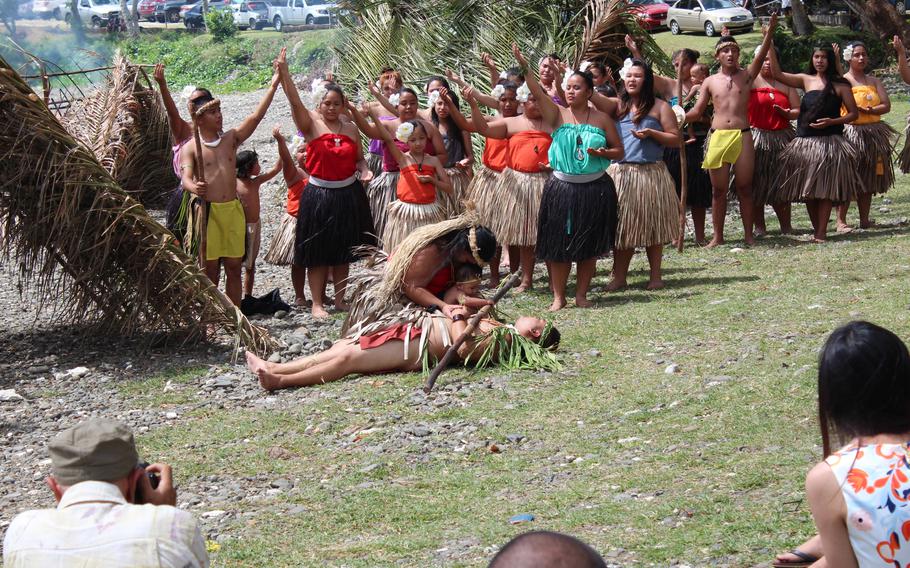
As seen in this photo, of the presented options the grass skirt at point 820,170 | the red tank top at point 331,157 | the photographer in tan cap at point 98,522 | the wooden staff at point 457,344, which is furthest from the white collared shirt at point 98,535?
the grass skirt at point 820,170

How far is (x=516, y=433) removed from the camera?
5320 mm

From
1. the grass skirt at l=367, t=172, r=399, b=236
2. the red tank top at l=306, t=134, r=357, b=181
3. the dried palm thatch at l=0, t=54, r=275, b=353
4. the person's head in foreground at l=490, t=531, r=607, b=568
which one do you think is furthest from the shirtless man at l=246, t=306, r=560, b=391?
the person's head in foreground at l=490, t=531, r=607, b=568

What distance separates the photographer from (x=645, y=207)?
826 cm

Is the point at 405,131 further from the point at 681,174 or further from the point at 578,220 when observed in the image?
the point at 681,174

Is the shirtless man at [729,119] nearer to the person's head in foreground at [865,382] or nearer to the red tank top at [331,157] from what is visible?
the red tank top at [331,157]

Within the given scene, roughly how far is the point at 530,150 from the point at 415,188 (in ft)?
2.90

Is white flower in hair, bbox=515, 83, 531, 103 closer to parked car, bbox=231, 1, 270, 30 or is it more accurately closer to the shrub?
the shrub

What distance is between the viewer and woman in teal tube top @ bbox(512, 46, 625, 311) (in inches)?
305

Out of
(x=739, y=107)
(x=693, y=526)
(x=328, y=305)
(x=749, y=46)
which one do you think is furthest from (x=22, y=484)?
(x=749, y=46)

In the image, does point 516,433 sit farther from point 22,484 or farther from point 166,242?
point 166,242

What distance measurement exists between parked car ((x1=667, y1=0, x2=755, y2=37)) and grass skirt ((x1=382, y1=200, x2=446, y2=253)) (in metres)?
20.6

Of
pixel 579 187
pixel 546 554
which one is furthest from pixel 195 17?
pixel 546 554

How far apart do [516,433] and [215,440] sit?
1501 millimetres

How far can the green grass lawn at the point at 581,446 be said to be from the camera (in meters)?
4.09
